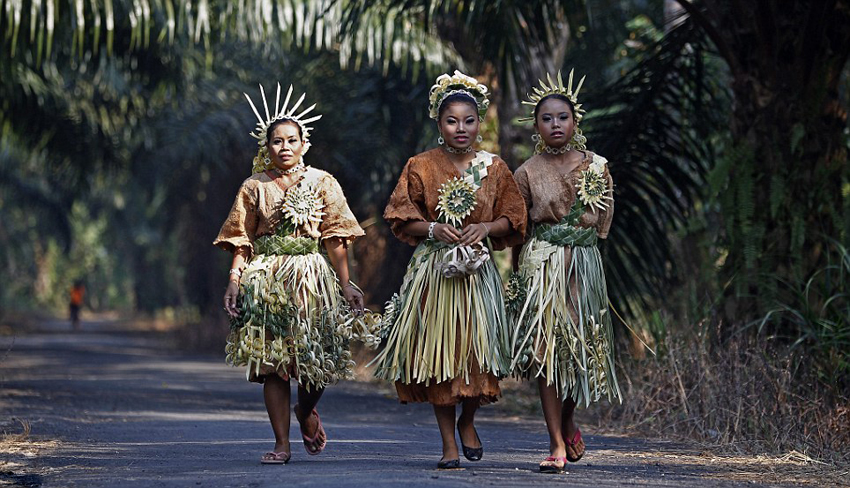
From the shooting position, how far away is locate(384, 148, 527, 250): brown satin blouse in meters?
6.70

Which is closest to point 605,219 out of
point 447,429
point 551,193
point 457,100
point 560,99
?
point 551,193

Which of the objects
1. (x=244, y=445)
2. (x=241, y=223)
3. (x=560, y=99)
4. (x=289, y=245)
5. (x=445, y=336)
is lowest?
(x=244, y=445)

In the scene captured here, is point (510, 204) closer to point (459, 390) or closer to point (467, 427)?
point (459, 390)

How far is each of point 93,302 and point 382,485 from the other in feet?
235

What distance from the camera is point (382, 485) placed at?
5734 mm

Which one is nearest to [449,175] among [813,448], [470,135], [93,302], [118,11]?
[470,135]

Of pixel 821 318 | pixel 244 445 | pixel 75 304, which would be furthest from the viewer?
pixel 75 304

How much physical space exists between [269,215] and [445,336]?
1185mm

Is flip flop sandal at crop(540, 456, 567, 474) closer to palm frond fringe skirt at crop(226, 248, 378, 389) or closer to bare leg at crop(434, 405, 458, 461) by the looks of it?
bare leg at crop(434, 405, 458, 461)

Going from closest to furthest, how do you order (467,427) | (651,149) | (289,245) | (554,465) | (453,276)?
(554,465)
(453,276)
(467,427)
(289,245)
(651,149)

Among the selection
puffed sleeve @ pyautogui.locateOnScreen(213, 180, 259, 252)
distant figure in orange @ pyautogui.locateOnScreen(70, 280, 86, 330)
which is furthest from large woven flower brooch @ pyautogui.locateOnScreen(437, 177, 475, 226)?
distant figure in orange @ pyautogui.locateOnScreen(70, 280, 86, 330)

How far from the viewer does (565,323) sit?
665 centimetres

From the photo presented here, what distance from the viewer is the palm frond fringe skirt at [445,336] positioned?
21.4ft

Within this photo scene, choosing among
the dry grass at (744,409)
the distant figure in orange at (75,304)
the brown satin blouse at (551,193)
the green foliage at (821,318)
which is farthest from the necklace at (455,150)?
the distant figure in orange at (75,304)
